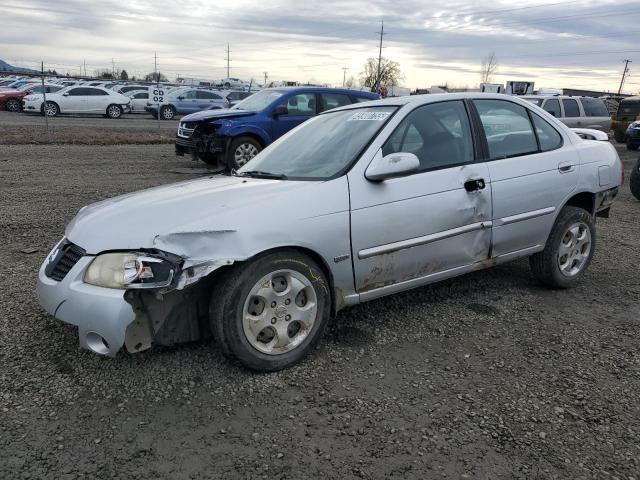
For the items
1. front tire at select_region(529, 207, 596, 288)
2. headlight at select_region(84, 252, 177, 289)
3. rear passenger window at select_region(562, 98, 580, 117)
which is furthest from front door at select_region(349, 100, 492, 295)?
rear passenger window at select_region(562, 98, 580, 117)

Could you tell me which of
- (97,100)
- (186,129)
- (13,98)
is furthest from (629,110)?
(13,98)

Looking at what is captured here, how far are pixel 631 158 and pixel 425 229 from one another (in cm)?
1636

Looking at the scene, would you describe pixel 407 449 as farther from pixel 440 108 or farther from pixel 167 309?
pixel 440 108

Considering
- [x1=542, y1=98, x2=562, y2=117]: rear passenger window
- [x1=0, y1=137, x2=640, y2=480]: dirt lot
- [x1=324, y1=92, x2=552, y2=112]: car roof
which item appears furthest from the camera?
[x1=542, y1=98, x2=562, y2=117]: rear passenger window

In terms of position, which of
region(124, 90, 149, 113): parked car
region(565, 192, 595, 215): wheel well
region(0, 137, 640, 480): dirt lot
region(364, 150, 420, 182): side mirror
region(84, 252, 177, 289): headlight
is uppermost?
region(124, 90, 149, 113): parked car

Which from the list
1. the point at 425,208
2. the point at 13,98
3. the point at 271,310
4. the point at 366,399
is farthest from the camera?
the point at 13,98

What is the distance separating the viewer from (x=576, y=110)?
1631cm

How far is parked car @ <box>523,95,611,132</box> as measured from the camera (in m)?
15.7

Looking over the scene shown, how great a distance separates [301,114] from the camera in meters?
11.1

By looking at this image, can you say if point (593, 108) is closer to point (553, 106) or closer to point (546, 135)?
point (553, 106)

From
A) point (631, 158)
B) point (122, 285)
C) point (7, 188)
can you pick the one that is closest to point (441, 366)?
point (122, 285)

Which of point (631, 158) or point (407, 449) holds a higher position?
point (631, 158)

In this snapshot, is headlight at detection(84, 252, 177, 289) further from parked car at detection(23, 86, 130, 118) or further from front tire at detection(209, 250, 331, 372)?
parked car at detection(23, 86, 130, 118)

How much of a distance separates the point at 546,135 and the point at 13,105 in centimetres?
3180
